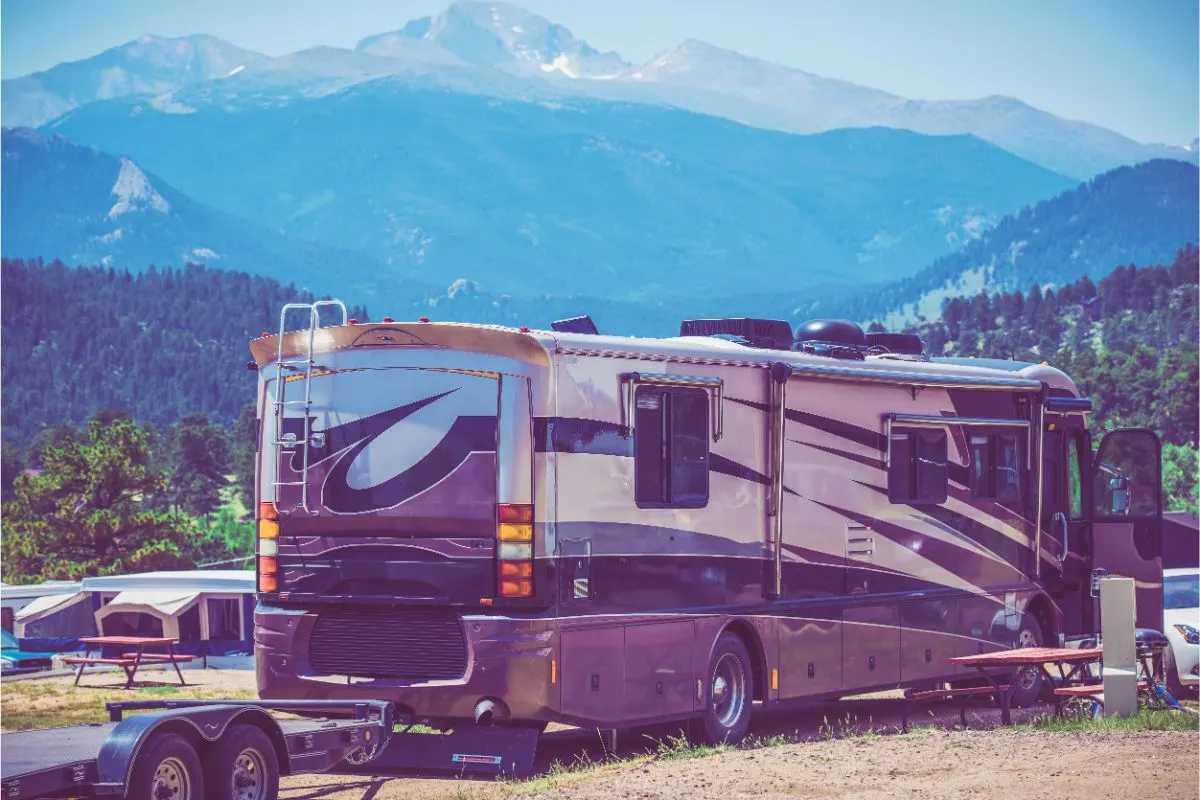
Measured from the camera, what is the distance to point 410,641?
38.5ft

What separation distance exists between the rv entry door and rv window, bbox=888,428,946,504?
2.75 metres

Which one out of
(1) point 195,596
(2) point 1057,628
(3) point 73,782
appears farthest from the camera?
(1) point 195,596

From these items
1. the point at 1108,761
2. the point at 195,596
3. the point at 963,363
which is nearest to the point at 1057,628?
the point at 963,363

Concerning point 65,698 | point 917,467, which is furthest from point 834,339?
point 65,698

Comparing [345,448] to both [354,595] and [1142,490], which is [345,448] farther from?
[1142,490]

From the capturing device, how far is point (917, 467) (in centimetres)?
1560

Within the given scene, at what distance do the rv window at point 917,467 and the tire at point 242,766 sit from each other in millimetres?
7139

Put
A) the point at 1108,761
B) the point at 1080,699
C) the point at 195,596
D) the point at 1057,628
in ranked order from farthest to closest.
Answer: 1. the point at 195,596
2. the point at 1057,628
3. the point at 1080,699
4. the point at 1108,761

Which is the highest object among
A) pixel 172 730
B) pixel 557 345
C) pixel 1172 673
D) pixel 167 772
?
pixel 557 345

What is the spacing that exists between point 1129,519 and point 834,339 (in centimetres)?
434

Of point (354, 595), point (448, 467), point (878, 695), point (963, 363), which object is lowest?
point (878, 695)

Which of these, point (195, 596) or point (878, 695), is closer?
point (878, 695)

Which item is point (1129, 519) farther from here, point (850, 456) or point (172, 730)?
point (172, 730)

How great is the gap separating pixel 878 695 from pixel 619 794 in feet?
29.1
